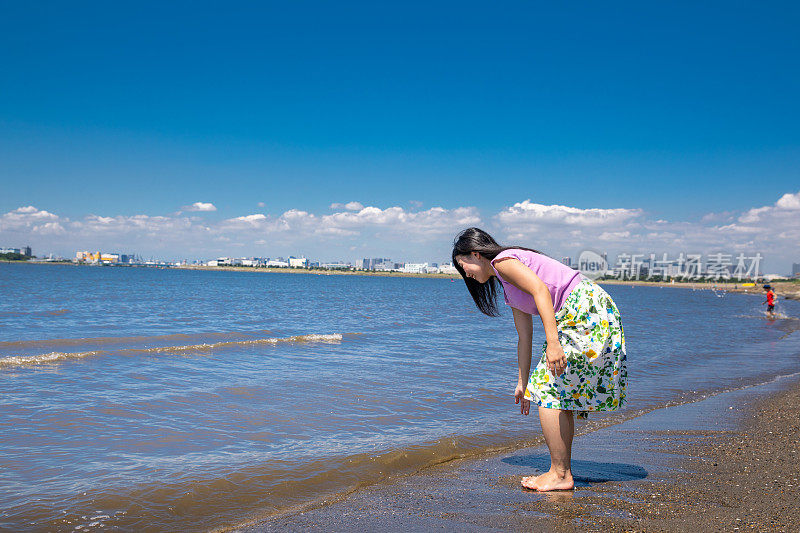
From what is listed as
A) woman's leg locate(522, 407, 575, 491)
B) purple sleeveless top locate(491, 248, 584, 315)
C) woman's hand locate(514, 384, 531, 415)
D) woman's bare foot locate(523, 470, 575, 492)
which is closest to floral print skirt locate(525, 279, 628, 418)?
purple sleeveless top locate(491, 248, 584, 315)

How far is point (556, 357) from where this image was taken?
3.51 meters

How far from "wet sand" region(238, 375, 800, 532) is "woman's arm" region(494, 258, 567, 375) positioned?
1.04 m

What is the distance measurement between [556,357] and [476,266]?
82cm

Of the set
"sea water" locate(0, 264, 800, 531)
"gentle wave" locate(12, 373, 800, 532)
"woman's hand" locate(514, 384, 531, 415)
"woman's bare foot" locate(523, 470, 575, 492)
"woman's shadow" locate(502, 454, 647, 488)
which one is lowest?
"sea water" locate(0, 264, 800, 531)

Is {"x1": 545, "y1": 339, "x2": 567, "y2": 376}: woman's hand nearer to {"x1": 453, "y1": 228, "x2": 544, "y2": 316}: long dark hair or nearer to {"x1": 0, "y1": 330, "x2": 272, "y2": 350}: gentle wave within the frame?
{"x1": 453, "y1": 228, "x2": 544, "y2": 316}: long dark hair

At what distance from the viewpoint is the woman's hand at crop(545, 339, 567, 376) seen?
11.5ft

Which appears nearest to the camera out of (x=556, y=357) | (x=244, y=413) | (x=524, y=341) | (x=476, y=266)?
(x=556, y=357)

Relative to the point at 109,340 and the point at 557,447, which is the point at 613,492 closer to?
the point at 557,447

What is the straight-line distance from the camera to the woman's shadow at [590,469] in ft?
14.3

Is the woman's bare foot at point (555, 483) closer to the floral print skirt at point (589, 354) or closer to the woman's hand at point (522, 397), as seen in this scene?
the woman's hand at point (522, 397)

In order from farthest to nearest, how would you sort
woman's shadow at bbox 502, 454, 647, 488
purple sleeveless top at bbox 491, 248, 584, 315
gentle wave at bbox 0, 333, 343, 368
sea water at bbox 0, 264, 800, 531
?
1. gentle wave at bbox 0, 333, 343, 368
2. woman's shadow at bbox 502, 454, 647, 488
3. sea water at bbox 0, 264, 800, 531
4. purple sleeveless top at bbox 491, 248, 584, 315

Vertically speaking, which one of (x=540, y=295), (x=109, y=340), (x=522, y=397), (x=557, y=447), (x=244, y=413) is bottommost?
(x=109, y=340)

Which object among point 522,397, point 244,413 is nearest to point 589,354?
point 522,397

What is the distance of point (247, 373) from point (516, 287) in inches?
313
